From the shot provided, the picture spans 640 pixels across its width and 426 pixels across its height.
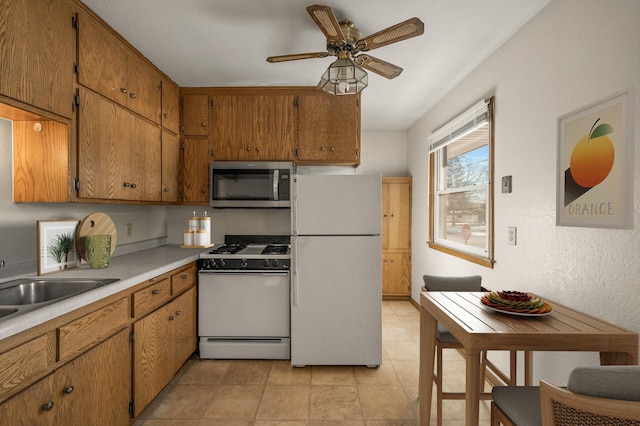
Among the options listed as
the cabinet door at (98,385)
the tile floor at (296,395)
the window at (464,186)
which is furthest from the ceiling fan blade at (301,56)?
the tile floor at (296,395)

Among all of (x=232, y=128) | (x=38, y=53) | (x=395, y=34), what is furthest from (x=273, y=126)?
(x=38, y=53)

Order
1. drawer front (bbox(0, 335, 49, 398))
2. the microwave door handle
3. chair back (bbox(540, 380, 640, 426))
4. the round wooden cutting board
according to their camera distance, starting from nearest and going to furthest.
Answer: chair back (bbox(540, 380, 640, 426)) → drawer front (bbox(0, 335, 49, 398)) → the round wooden cutting board → the microwave door handle

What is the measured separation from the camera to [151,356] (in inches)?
81.3

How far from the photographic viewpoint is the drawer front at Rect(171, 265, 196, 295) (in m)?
2.40

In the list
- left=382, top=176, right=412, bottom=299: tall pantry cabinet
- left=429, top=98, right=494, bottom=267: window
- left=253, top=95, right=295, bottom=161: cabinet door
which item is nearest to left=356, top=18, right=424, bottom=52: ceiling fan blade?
left=429, top=98, right=494, bottom=267: window

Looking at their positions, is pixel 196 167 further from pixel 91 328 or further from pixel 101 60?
pixel 91 328

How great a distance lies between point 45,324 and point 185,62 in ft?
7.06

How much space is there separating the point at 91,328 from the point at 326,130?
7.83ft

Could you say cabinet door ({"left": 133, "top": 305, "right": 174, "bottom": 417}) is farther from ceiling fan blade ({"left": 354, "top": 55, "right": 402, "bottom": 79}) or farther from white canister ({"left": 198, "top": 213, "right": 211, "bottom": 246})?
ceiling fan blade ({"left": 354, "top": 55, "right": 402, "bottom": 79})

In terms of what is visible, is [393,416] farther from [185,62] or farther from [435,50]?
[185,62]

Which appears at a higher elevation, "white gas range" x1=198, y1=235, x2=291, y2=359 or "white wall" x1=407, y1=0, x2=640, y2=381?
"white wall" x1=407, y1=0, x2=640, y2=381

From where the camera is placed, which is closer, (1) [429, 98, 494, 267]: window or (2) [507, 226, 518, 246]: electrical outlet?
(2) [507, 226, 518, 246]: electrical outlet

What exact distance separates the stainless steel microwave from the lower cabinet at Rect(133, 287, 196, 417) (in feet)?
2.87

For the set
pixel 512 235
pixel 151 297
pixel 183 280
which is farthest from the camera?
pixel 183 280
